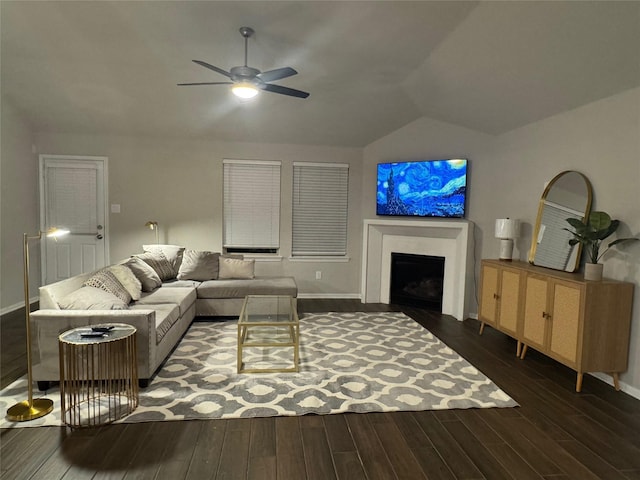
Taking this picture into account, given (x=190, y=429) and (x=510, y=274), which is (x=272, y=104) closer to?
(x=510, y=274)

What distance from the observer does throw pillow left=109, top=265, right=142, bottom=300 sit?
157 inches

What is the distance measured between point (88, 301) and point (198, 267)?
2.18m

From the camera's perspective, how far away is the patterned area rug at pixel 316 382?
2828 mm

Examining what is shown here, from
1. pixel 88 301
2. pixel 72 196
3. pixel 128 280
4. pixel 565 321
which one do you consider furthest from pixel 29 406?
pixel 565 321

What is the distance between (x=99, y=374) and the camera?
2.91 meters

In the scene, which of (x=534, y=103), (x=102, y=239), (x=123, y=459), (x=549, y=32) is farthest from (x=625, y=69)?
(x=102, y=239)

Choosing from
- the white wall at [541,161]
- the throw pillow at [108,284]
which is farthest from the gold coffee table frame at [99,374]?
the white wall at [541,161]

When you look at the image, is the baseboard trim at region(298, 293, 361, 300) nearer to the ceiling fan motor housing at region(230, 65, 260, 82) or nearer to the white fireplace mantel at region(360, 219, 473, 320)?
the white fireplace mantel at region(360, 219, 473, 320)

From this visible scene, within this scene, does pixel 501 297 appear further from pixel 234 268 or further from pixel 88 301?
pixel 88 301

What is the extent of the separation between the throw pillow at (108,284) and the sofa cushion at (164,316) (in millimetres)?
160

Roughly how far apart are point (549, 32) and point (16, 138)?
20.9 feet

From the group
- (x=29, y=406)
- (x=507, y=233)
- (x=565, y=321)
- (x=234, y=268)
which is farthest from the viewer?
(x=234, y=268)

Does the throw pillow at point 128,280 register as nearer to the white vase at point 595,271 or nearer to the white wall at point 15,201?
the white wall at point 15,201

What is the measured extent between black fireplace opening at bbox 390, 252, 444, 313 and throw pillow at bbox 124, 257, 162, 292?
137 inches
